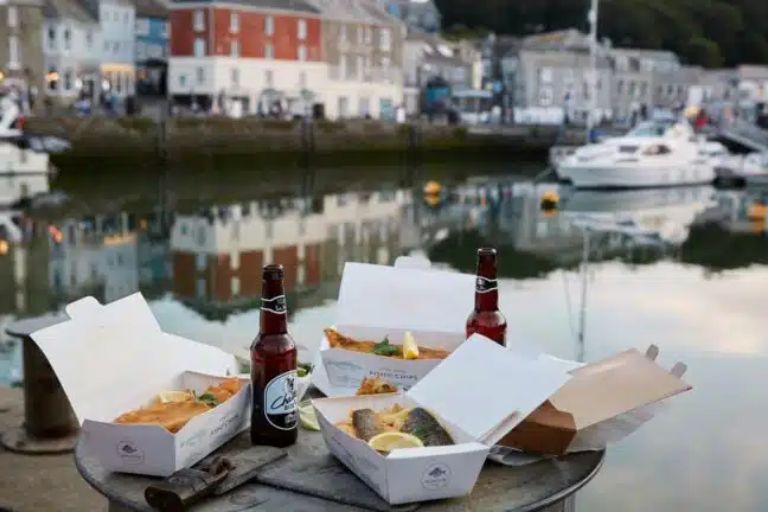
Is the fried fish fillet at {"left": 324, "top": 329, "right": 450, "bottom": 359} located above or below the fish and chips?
above

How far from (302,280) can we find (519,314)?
3780mm

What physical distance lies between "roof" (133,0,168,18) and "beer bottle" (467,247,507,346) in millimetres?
58078

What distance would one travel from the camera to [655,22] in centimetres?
9462

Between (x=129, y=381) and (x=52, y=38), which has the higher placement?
(x=52, y=38)

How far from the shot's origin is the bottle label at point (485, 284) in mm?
3086

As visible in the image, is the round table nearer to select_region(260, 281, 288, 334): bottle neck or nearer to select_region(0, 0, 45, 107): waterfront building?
select_region(260, 281, 288, 334): bottle neck

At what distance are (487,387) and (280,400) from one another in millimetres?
538

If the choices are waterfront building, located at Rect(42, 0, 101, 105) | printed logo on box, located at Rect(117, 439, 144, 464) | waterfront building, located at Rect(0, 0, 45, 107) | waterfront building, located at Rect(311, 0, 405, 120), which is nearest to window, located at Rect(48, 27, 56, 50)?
waterfront building, located at Rect(42, 0, 101, 105)

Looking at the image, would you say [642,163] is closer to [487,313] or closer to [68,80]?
[68,80]

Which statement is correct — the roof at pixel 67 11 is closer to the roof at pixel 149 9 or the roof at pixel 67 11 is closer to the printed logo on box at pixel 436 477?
the roof at pixel 149 9

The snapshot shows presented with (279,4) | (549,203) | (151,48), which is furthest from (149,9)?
(549,203)

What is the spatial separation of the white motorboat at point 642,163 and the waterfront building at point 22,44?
83.4 feet

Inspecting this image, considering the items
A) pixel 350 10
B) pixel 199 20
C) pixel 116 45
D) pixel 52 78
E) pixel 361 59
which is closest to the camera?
pixel 52 78

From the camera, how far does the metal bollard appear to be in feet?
18.1
